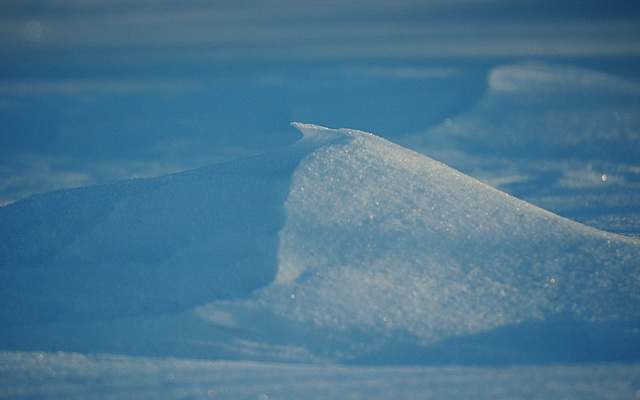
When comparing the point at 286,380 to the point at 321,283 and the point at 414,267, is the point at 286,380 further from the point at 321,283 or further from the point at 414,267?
the point at 414,267

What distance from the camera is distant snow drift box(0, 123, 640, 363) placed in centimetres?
129

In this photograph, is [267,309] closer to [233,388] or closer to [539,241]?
[233,388]

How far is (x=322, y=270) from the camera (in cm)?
144

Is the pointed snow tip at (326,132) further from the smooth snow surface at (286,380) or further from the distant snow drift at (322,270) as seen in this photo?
the smooth snow surface at (286,380)

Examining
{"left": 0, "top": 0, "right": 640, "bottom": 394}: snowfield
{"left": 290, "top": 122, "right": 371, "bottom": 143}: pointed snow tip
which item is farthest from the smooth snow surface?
{"left": 290, "top": 122, "right": 371, "bottom": 143}: pointed snow tip

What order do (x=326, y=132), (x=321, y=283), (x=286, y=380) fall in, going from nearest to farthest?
(x=286, y=380) < (x=321, y=283) < (x=326, y=132)

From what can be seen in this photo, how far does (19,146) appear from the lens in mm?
3455

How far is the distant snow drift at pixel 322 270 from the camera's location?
4.24 ft

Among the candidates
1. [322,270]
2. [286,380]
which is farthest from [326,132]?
[286,380]

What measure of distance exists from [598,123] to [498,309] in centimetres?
251

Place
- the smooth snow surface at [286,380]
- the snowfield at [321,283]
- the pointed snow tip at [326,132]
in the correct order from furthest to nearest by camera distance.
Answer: the pointed snow tip at [326,132], the snowfield at [321,283], the smooth snow surface at [286,380]

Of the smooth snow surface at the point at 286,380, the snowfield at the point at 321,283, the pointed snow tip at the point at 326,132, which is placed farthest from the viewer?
the pointed snow tip at the point at 326,132

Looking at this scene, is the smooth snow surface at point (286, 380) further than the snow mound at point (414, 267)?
No

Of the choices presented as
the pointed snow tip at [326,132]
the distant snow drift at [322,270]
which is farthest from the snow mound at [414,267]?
the pointed snow tip at [326,132]
